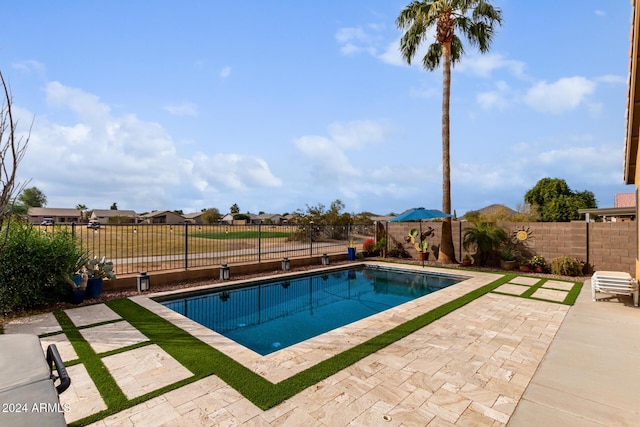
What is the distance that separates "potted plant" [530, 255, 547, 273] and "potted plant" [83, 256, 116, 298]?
42.7 feet

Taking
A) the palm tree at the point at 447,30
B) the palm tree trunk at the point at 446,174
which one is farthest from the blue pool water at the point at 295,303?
the palm tree at the point at 447,30

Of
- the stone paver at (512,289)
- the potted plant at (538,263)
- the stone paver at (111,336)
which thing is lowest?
the stone paver at (512,289)

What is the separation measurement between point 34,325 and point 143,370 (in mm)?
2988

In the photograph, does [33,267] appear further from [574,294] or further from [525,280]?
[525,280]

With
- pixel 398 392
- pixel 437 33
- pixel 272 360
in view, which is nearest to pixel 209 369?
pixel 272 360

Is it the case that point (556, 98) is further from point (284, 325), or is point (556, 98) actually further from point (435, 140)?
point (284, 325)

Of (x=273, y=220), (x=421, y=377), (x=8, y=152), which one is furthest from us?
(x=273, y=220)

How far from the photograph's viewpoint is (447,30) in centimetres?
1162

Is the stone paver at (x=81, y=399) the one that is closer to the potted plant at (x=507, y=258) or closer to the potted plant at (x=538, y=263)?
the potted plant at (x=507, y=258)

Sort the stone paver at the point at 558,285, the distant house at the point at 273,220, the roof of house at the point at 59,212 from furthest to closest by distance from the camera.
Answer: the roof of house at the point at 59,212
the distant house at the point at 273,220
the stone paver at the point at 558,285

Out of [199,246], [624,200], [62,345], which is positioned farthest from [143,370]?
[624,200]

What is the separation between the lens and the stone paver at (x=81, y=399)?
263 centimetres

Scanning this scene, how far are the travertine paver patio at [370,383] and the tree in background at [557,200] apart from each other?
36854mm

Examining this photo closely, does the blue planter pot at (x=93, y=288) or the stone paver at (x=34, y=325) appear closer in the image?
the stone paver at (x=34, y=325)
